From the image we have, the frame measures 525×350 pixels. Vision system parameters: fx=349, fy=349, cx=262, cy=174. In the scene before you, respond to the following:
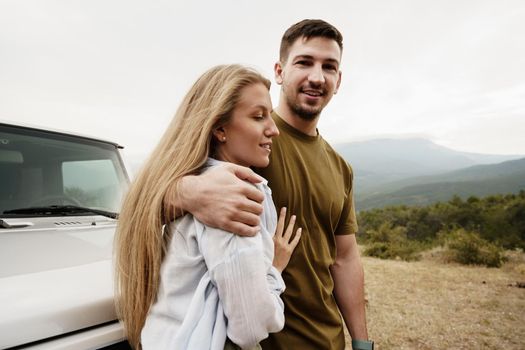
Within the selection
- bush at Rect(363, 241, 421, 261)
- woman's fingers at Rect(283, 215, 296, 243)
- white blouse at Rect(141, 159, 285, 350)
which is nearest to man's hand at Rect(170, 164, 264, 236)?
white blouse at Rect(141, 159, 285, 350)

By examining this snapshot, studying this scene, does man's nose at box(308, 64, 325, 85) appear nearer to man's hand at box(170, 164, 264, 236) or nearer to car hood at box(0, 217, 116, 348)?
man's hand at box(170, 164, 264, 236)

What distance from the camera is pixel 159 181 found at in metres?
1.21

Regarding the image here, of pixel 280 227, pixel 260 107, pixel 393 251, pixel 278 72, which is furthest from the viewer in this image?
pixel 393 251

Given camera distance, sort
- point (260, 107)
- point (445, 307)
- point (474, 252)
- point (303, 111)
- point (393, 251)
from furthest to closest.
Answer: point (393, 251) < point (474, 252) < point (445, 307) < point (303, 111) < point (260, 107)

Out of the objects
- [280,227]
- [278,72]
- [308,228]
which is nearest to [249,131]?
[280,227]

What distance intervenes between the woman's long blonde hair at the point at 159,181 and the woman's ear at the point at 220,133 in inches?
0.8

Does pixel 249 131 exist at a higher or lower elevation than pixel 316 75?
lower

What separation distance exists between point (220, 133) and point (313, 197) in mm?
686

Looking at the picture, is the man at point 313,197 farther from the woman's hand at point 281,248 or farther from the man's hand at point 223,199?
the man's hand at point 223,199

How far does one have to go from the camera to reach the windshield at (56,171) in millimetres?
2143

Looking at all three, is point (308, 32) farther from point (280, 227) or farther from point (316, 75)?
point (280, 227)

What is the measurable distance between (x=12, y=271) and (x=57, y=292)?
23cm

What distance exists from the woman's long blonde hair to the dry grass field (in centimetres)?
439

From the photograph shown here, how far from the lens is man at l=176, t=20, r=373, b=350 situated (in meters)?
1.63
